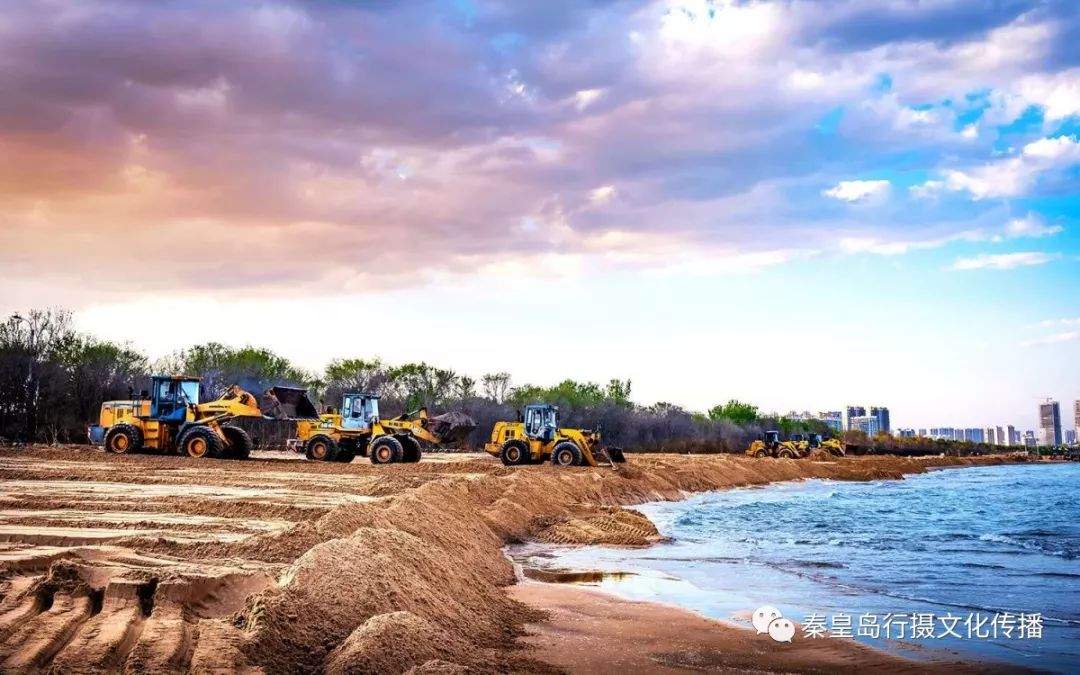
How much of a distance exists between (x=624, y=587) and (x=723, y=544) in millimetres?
6672

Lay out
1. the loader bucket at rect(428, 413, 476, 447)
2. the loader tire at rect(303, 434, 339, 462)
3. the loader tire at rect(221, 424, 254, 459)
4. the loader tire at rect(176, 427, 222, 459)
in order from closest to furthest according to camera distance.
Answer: the loader tire at rect(176, 427, 222, 459) → the loader tire at rect(221, 424, 254, 459) → the loader tire at rect(303, 434, 339, 462) → the loader bucket at rect(428, 413, 476, 447)

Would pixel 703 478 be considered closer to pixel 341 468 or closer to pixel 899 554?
pixel 341 468

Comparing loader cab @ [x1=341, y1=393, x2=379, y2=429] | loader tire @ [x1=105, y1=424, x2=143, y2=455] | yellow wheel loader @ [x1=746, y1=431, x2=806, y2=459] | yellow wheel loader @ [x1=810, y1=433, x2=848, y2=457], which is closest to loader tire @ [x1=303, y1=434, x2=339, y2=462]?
loader cab @ [x1=341, y1=393, x2=379, y2=429]

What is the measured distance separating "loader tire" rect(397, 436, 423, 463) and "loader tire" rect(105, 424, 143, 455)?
9019 mm

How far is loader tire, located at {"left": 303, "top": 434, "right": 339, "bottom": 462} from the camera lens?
1329 inches

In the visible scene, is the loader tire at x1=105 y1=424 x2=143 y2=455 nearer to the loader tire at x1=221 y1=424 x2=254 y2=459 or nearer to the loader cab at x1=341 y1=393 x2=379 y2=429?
the loader tire at x1=221 y1=424 x2=254 y2=459

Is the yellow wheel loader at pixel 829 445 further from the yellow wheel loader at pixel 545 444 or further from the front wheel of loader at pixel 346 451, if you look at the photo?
the front wheel of loader at pixel 346 451

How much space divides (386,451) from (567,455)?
723cm

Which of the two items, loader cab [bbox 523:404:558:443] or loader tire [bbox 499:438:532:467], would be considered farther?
loader cab [bbox 523:404:558:443]

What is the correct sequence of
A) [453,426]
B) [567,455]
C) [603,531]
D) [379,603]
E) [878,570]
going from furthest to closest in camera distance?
1. [453,426]
2. [567,455]
3. [603,531]
4. [878,570]
5. [379,603]

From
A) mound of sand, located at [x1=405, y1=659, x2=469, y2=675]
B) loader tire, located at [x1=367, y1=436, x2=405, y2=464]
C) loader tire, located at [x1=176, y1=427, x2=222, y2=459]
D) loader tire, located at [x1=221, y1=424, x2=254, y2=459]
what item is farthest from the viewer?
loader tire, located at [x1=367, y1=436, x2=405, y2=464]

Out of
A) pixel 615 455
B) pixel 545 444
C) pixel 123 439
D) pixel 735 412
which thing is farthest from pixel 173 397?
pixel 735 412

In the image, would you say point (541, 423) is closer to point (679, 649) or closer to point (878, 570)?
point (878, 570)

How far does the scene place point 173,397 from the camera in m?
31.9
